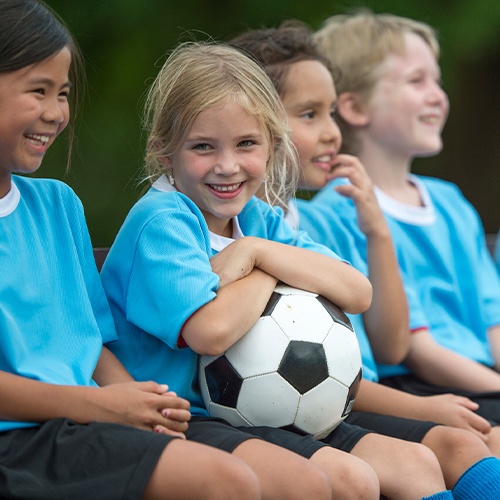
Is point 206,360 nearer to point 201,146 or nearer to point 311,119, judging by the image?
point 201,146

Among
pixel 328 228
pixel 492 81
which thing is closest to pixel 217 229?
pixel 328 228

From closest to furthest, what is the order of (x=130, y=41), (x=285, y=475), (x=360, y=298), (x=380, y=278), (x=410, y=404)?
1. (x=285, y=475)
2. (x=360, y=298)
3. (x=410, y=404)
4. (x=380, y=278)
5. (x=130, y=41)

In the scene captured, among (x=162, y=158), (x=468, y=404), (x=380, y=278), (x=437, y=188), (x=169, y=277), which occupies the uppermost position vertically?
(x=162, y=158)

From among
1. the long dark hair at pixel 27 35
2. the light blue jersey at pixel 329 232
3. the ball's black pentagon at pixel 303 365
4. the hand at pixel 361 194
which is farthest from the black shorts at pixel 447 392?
the long dark hair at pixel 27 35

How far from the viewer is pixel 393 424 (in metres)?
3.34

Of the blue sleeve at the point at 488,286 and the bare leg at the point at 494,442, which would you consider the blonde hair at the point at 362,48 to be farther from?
the bare leg at the point at 494,442

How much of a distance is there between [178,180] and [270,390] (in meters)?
0.74

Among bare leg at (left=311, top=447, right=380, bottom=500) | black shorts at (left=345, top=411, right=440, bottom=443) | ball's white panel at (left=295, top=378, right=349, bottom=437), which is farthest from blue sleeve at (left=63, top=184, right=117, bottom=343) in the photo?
black shorts at (left=345, top=411, right=440, bottom=443)

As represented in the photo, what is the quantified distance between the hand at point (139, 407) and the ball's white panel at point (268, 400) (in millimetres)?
273

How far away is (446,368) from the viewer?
3910mm

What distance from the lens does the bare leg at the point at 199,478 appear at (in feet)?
8.03

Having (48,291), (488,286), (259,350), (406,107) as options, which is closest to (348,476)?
(259,350)

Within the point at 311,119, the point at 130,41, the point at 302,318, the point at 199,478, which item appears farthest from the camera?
the point at 130,41

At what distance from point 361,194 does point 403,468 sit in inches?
45.7
